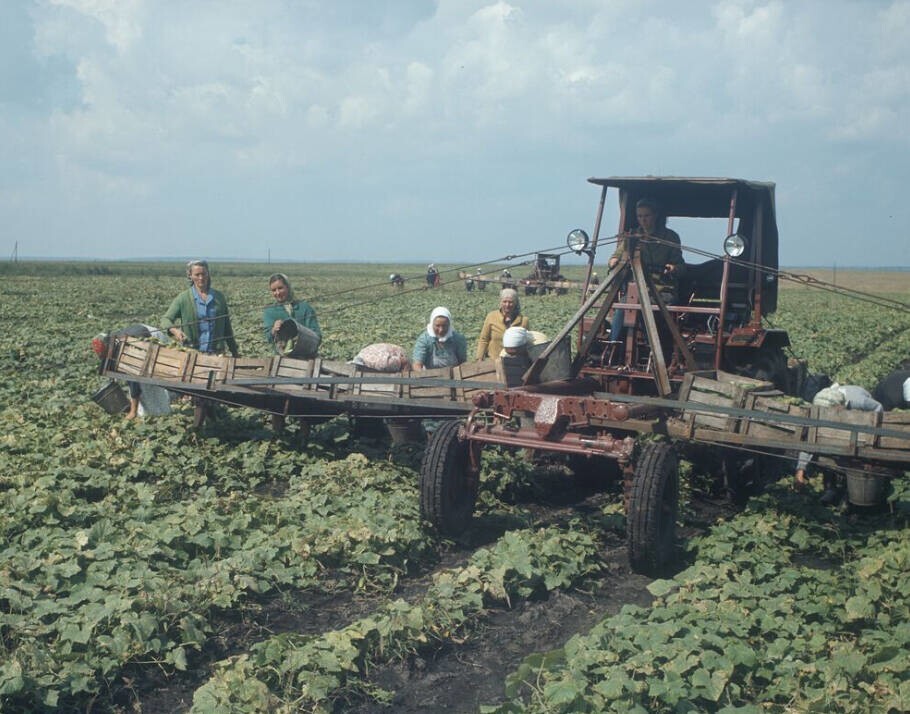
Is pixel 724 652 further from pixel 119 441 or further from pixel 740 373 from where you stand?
pixel 119 441

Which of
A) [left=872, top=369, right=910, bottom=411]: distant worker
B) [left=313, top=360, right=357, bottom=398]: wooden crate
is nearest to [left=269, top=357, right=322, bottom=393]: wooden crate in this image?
[left=313, top=360, right=357, bottom=398]: wooden crate

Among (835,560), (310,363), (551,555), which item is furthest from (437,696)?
(310,363)

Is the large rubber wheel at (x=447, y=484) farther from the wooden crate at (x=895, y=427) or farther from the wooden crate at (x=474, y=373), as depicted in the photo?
the wooden crate at (x=895, y=427)

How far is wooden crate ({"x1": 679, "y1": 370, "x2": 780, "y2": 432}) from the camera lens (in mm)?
7090

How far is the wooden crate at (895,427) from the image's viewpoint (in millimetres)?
6605

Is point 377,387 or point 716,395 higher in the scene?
point 716,395

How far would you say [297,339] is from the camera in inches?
359

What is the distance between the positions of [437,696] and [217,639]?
128cm

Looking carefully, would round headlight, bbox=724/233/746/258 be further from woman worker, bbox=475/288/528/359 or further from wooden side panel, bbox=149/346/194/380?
wooden side panel, bbox=149/346/194/380

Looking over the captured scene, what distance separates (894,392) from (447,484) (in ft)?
17.7

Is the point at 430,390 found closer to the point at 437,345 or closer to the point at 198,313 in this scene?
the point at 437,345

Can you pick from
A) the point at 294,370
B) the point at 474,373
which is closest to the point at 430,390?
the point at 474,373

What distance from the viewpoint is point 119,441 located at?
352 inches

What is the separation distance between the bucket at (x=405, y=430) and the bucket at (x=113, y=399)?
10.5ft
